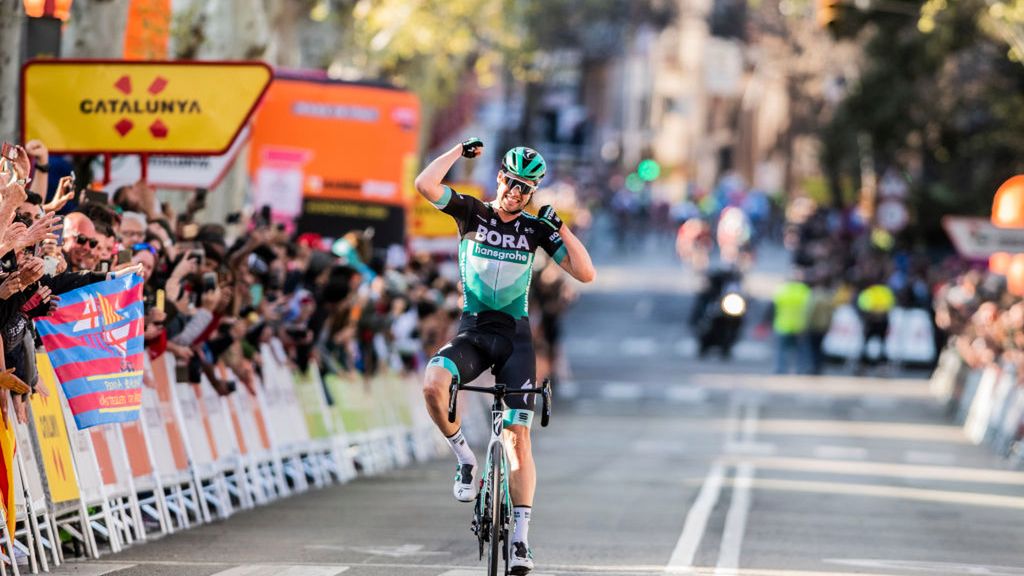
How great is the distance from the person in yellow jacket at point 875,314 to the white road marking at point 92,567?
105ft

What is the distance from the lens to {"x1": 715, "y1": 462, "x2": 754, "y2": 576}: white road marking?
13.5 m

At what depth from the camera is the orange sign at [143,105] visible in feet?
57.5

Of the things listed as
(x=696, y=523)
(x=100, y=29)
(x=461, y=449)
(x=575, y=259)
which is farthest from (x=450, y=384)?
(x=100, y=29)

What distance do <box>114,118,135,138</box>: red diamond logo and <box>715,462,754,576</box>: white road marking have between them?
5.35 metres

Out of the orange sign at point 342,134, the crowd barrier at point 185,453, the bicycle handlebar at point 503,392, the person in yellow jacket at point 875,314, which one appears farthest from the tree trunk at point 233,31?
the person in yellow jacket at point 875,314

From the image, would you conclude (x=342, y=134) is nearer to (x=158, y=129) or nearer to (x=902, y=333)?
(x=158, y=129)

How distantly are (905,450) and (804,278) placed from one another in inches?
684

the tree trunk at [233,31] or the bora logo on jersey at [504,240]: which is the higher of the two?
the tree trunk at [233,31]

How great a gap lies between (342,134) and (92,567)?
14353 millimetres

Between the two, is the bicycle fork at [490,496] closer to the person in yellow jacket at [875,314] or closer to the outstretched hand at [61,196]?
the outstretched hand at [61,196]

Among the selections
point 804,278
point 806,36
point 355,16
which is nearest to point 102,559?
point 355,16

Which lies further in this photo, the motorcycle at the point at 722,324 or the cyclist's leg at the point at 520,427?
the motorcycle at the point at 722,324

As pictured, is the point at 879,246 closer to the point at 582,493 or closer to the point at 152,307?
the point at 582,493

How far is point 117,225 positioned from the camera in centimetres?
1471
